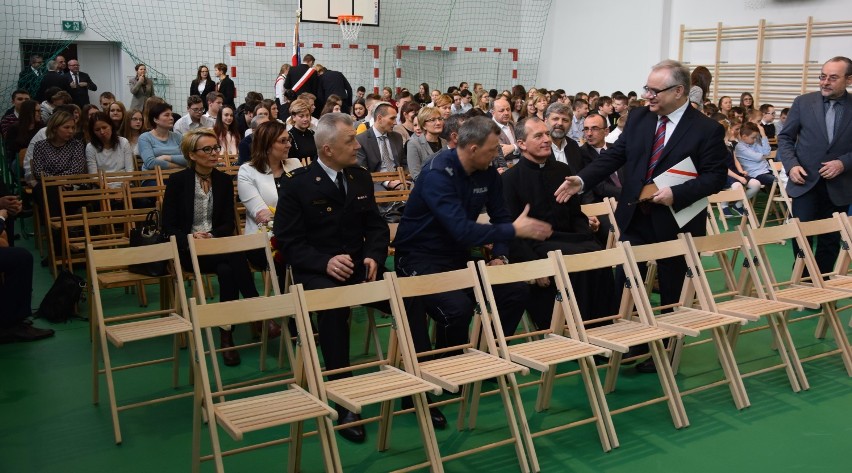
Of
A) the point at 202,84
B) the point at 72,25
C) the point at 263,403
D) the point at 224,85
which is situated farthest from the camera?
the point at 72,25

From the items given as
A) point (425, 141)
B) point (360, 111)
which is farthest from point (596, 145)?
point (360, 111)

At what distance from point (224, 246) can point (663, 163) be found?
2.53 meters

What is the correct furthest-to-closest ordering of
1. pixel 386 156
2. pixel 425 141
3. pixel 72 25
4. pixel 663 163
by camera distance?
pixel 72 25 < pixel 386 156 < pixel 425 141 < pixel 663 163

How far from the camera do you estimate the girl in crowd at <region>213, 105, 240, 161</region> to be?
887 cm

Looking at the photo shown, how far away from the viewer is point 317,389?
3260 millimetres

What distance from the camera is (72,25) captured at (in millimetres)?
15555

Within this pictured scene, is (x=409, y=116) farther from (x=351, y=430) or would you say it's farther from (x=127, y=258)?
(x=351, y=430)

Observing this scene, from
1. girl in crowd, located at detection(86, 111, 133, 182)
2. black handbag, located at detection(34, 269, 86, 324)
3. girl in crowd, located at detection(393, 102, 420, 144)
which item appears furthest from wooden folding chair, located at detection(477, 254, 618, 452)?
girl in crowd, located at detection(393, 102, 420, 144)

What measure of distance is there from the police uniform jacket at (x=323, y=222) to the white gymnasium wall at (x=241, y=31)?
13320 millimetres

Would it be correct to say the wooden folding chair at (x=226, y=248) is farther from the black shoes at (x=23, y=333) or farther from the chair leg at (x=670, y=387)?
the chair leg at (x=670, y=387)

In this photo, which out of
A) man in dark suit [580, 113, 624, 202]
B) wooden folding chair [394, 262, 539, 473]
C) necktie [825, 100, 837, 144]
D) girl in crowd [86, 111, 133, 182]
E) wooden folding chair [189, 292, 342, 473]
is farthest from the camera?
girl in crowd [86, 111, 133, 182]

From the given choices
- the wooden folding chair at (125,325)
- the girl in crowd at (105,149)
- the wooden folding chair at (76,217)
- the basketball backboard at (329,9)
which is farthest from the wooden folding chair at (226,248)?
the basketball backboard at (329,9)

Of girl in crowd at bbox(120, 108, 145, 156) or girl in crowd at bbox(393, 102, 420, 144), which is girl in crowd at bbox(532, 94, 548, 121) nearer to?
girl in crowd at bbox(393, 102, 420, 144)

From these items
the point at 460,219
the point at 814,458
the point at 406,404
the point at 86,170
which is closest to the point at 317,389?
the point at 406,404
